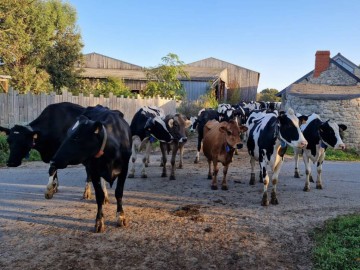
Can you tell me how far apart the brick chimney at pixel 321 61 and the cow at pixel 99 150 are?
20642 mm

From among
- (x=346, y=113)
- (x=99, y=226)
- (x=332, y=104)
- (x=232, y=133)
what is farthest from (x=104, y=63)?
(x=99, y=226)

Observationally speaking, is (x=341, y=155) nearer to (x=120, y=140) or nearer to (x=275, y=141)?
(x=275, y=141)

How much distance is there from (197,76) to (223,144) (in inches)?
1024

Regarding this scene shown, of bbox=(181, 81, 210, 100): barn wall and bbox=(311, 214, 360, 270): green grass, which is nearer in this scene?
bbox=(311, 214, 360, 270): green grass

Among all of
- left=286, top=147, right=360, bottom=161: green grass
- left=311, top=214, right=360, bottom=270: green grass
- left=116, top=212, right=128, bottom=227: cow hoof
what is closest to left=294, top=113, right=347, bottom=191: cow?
left=311, top=214, right=360, bottom=270: green grass

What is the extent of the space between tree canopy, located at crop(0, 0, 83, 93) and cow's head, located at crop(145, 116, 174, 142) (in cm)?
1738

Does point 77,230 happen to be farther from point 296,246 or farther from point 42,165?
point 42,165

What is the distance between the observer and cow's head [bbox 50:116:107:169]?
4.20 m

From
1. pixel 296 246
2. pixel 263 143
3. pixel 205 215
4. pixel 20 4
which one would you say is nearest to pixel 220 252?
pixel 296 246

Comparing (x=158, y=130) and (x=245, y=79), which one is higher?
(x=245, y=79)

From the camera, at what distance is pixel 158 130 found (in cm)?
807

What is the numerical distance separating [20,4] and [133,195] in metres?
20.2

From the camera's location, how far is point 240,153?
44.3 ft

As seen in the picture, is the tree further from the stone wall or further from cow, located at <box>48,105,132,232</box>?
cow, located at <box>48,105,132,232</box>
